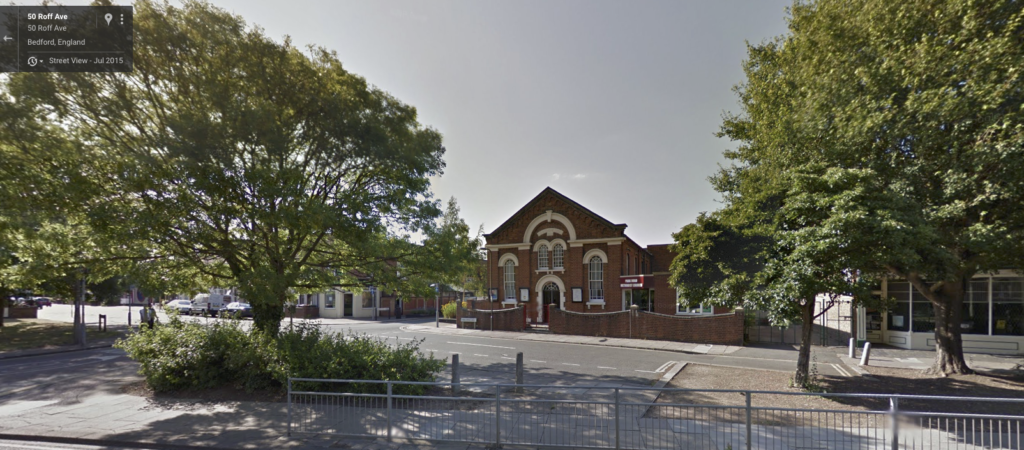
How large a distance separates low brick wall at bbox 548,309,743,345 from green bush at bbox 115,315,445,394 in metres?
14.2

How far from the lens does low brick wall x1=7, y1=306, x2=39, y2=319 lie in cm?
3116

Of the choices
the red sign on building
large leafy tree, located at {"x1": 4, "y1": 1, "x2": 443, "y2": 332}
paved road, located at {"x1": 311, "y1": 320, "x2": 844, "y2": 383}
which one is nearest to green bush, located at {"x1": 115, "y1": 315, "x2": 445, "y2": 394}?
large leafy tree, located at {"x1": 4, "y1": 1, "x2": 443, "y2": 332}

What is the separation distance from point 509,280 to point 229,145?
22954 mm

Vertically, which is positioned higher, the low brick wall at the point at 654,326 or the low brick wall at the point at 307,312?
the low brick wall at the point at 654,326

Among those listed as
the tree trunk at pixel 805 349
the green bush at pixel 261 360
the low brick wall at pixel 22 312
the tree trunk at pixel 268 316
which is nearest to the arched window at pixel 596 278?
the tree trunk at pixel 805 349

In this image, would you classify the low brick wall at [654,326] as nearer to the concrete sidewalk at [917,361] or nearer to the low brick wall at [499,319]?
the low brick wall at [499,319]

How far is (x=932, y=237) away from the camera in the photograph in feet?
27.6

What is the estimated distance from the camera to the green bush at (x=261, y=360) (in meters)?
9.39

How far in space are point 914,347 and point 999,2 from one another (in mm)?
15905

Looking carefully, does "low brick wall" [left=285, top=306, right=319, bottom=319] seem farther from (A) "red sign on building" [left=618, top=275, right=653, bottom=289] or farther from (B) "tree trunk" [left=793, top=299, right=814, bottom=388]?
(B) "tree trunk" [left=793, top=299, right=814, bottom=388]

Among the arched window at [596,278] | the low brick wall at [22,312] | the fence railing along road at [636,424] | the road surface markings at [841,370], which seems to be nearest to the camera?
the fence railing along road at [636,424]

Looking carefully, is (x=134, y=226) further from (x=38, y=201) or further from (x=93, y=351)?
(x=93, y=351)

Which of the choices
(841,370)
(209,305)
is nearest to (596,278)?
(841,370)

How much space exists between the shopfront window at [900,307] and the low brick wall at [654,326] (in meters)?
6.70
